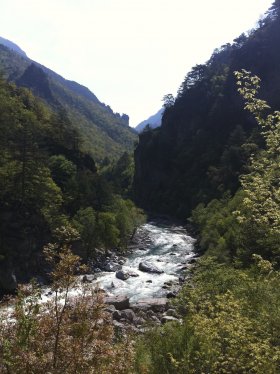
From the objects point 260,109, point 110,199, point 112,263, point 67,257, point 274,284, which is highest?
point 260,109

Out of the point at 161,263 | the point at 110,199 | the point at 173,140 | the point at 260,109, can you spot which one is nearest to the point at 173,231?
the point at 110,199

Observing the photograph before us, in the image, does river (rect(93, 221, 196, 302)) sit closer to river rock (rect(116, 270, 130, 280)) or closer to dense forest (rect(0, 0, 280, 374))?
river rock (rect(116, 270, 130, 280))

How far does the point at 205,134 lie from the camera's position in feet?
417

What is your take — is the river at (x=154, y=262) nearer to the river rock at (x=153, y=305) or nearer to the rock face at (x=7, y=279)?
the river rock at (x=153, y=305)

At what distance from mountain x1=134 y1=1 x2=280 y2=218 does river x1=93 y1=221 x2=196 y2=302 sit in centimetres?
2184

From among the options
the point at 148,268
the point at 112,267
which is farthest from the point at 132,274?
the point at 112,267

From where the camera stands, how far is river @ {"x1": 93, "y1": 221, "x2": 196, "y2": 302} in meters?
40.1

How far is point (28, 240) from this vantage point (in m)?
46.3

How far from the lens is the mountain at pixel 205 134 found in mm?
105938

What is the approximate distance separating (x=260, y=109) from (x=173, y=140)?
433 feet

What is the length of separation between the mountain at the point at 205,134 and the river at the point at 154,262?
21836 millimetres

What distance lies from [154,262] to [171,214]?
6639 centimetres

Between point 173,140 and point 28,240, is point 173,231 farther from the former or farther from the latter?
point 173,140

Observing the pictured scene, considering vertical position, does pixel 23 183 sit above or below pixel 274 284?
below
